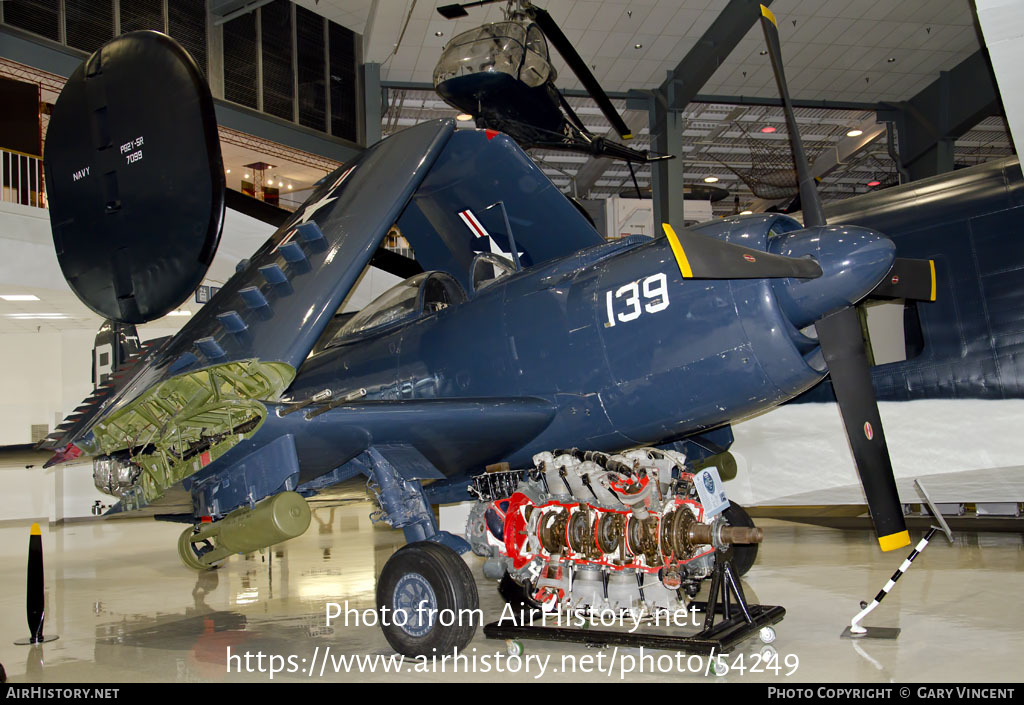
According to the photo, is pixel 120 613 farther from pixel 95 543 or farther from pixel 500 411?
pixel 95 543

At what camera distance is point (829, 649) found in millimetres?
4754

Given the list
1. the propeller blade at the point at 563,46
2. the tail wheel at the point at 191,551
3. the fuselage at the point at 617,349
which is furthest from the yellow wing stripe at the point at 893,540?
the propeller blade at the point at 563,46

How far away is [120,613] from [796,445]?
6564 millimetres

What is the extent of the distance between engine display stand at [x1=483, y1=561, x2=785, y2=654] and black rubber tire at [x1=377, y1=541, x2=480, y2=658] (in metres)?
0.36

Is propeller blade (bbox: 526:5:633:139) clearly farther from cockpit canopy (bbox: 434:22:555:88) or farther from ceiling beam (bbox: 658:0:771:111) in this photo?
ceiling beam (bbox: 658:0:771:111)

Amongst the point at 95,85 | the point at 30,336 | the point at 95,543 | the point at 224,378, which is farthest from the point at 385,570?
the point at 30,336

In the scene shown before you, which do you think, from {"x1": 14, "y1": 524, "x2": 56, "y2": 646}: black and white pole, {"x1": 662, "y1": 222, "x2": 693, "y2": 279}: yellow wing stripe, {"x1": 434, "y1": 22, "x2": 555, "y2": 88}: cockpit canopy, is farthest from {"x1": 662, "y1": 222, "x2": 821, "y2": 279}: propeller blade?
{"x1": 434, "y1": 22, "x2": 555, "y2": 88}: cockpit canopy

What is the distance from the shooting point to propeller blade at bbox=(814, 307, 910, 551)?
510 cm

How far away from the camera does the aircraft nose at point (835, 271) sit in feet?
15.6

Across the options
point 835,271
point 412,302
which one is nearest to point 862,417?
point 835,271

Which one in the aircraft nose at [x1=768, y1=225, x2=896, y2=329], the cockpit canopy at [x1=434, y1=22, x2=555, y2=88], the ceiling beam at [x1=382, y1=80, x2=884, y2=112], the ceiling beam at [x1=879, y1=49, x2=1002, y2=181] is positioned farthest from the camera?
the ceiling beam at [x1=382, y1=80, x2=884, y2=112]

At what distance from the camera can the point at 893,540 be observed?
16.8ft

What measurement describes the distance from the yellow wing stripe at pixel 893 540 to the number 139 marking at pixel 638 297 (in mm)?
1971
